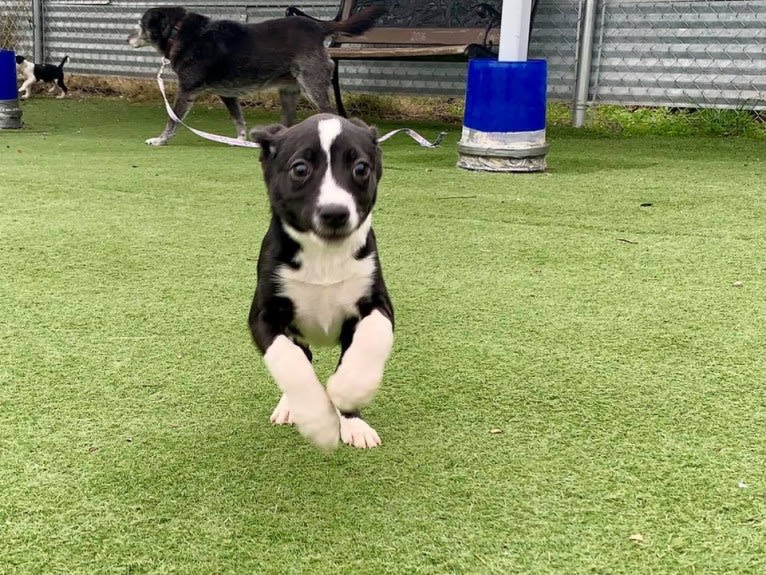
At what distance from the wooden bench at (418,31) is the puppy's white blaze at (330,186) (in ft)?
16.8

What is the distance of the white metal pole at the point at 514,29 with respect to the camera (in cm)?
491

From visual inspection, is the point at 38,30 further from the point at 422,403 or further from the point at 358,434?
the point at 358,434

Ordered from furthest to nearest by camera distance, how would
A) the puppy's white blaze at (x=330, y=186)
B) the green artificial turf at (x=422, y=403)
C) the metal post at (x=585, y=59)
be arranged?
1. the metal post at (x=585, y=59)
2. the puppy's white blaze at (x=330, y=186)
3. the green artificial turf at (x=422, y=403)

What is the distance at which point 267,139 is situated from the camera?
1897mm

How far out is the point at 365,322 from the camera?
175 cm

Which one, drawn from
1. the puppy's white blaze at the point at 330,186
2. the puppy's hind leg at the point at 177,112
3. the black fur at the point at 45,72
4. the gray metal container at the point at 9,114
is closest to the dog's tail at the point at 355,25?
the puppy's hind leg at the point at 177,112

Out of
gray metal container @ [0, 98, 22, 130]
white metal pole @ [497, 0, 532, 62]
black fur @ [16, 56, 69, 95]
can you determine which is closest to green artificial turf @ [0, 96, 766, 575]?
white metal pole @ [497, 0, 532, 62]

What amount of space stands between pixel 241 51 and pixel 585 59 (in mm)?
2942

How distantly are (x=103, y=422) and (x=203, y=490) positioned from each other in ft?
1.27

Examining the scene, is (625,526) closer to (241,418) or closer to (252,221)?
(241,418)

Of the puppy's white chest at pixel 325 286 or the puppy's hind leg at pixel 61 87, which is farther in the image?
the puppy's hind leg at pixel 61 87

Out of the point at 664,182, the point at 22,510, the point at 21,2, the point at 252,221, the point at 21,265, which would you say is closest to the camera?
the point at 22,510

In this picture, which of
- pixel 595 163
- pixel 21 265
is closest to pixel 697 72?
pixel 595 163

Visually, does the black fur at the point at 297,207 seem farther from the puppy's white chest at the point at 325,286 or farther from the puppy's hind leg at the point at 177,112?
the puppy's hind leg at the point at 177,112
